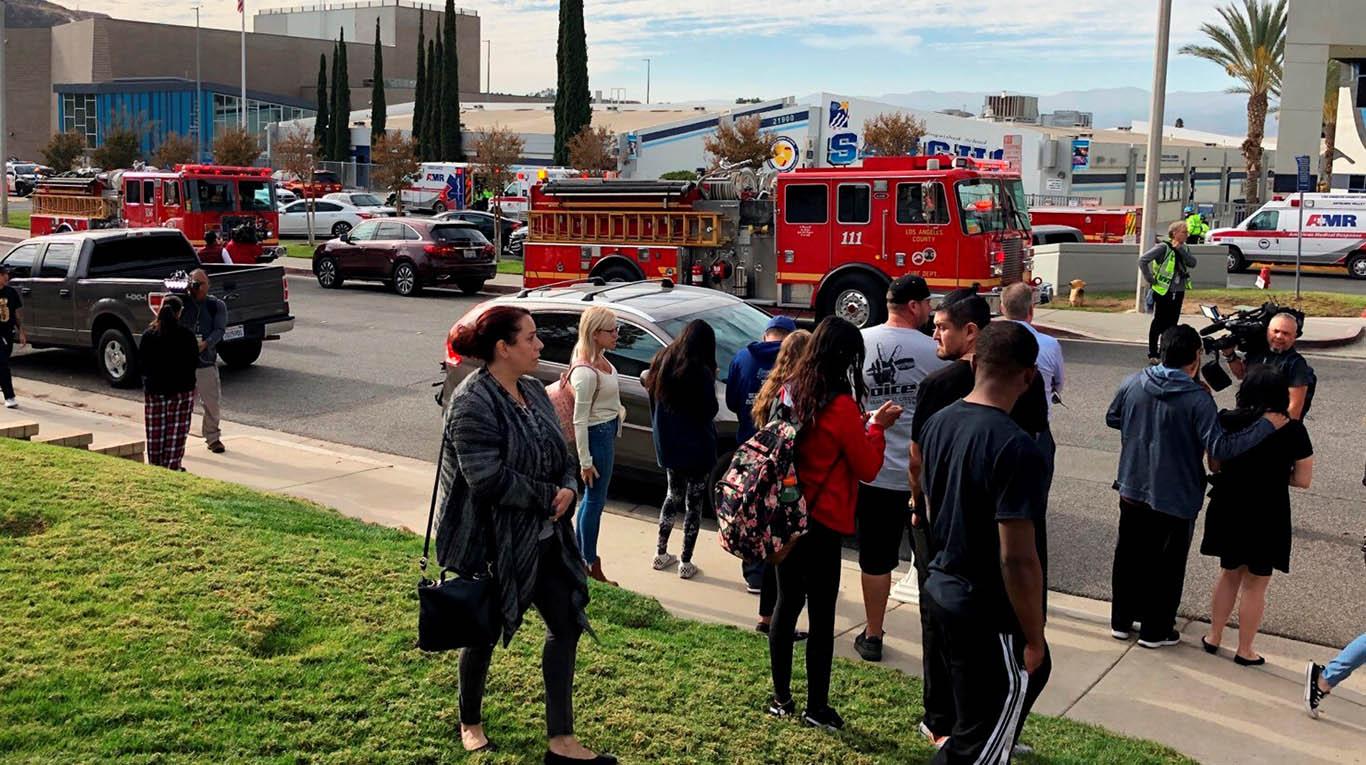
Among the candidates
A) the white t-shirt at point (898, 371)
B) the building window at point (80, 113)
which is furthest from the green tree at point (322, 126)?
the white t-shirt at point (898, 371)

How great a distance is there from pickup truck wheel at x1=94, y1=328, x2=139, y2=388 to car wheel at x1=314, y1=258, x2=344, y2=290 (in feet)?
38.4

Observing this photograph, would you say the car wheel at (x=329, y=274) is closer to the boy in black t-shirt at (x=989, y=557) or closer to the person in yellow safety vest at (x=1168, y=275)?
the person in yellow safety vest at (x=1168, y=275)

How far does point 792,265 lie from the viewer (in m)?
19.1

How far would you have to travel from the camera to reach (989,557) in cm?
413

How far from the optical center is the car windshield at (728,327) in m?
9.76

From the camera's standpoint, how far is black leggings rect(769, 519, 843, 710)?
510cm

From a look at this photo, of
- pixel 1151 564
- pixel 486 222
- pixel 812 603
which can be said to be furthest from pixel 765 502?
pixel 486 222

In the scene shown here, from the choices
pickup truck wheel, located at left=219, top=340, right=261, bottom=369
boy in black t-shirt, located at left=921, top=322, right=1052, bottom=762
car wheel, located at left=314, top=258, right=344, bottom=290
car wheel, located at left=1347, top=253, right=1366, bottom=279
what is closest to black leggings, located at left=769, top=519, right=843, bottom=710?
boy in black t-shirt, located at left=921, top=322, right=1052, bottom=762

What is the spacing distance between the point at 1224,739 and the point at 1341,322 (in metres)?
17.2

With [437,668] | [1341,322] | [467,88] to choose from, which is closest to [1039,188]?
[1341,322]

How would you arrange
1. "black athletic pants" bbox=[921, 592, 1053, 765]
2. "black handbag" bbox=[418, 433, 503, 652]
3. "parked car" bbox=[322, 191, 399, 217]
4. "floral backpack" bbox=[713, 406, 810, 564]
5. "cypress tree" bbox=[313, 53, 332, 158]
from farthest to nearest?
"cypress tree" bbox=[313, 53, 332, 158], "parked car" bbox=[322, 191, 399, 217], "floral backpack" bbox=[713, 406, 810, 564], "black handbag" bbox=[418, 433, 503, 652], "black athletic pants" bbox=[921, 592, 1053, 765]

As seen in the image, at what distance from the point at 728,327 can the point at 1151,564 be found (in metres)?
4.38

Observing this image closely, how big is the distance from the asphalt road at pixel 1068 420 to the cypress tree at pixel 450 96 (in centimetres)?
4344

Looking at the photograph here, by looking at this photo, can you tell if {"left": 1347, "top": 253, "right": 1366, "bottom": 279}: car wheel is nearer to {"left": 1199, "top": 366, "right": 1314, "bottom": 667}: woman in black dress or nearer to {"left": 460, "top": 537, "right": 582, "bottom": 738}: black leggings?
{"left": 1199, "top": 366, "right": 1314, "bottom": 667}: woman in black dress
